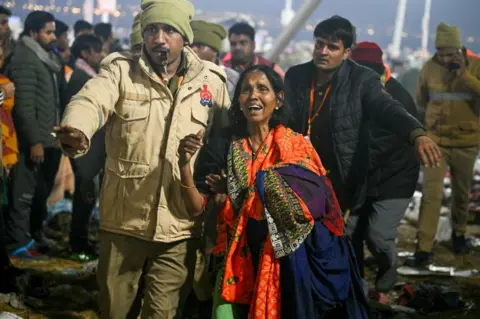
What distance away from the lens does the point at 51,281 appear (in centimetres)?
630

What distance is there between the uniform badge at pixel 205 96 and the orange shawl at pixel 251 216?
0.31 meters

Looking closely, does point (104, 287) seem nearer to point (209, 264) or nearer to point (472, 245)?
point (209, 264)

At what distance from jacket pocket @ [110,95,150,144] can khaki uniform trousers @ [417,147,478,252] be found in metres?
4.67

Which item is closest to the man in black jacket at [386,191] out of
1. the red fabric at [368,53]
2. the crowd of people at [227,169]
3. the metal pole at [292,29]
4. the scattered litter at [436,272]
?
the red fabric at [368,53]

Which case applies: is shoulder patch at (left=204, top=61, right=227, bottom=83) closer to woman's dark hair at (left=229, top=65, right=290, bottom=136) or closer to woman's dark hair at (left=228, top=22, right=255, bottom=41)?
woman's dark hair at (left=229, top=65, right=290, bottom=136)

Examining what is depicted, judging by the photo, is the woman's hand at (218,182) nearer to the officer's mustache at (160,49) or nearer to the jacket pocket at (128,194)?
the jacket pocket at (128,194)

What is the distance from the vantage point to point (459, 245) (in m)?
8.27

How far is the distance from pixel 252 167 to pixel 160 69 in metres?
0.80

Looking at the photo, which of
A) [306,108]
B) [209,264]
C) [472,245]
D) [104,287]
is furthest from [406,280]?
[104,287]

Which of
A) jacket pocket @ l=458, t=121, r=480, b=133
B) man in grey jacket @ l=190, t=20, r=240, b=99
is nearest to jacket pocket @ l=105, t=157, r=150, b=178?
man in grey jacket @ l=190, t=20, r=240, b=99

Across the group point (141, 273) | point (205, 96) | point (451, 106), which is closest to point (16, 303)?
point (141, 273)

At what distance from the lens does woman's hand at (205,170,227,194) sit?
3.93 meters

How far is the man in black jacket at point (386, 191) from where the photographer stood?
5.70m

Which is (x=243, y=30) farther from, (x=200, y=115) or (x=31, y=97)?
(x=200, y=115)
